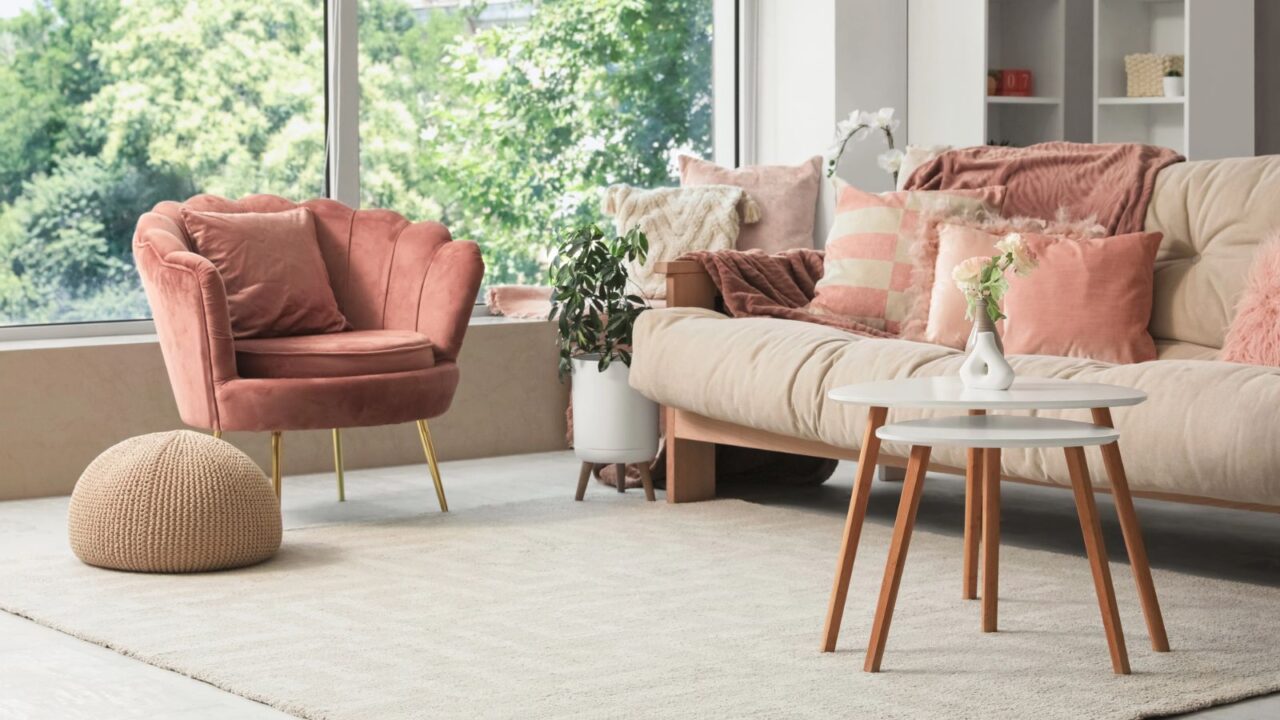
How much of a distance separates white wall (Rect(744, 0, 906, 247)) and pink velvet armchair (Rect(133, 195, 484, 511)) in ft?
6.64

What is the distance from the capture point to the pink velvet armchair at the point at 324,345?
3.94 meters

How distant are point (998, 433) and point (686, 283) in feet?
6.45

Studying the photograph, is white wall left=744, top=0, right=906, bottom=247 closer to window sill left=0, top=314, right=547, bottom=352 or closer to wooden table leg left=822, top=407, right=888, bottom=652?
window sill left=0, top=314, right=547, bottom=352

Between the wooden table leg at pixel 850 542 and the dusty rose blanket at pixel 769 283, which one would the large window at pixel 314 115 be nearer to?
the dusty rose blanket at pixel 769 283

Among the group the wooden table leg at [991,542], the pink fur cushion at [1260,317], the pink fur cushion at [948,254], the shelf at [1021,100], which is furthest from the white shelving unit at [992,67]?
the wooden table leg at [991,542]

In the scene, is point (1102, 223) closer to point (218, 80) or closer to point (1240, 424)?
point (1240, 424)

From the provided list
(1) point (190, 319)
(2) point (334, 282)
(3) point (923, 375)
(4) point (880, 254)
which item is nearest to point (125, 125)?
(2) point (334, 282)

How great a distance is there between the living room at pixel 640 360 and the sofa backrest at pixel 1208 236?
1 cm

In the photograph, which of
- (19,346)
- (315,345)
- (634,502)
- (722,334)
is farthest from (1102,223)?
(19,346)

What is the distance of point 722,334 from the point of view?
4129 mm

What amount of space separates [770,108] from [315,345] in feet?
9.67

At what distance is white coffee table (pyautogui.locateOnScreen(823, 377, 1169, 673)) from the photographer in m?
2.54

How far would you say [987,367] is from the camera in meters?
2.75

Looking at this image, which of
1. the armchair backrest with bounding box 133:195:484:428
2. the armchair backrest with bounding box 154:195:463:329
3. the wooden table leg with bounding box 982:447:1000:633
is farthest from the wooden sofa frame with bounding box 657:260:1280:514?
the wooden table leg with bounding box 982:447:1000:633
